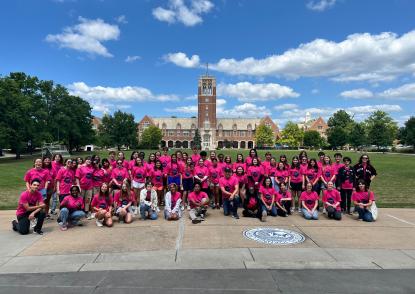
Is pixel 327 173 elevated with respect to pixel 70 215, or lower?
elevated

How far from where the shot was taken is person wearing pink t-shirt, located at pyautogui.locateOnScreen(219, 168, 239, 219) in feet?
32.0

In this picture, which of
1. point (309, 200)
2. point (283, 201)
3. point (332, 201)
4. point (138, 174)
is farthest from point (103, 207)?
point (332, 201)

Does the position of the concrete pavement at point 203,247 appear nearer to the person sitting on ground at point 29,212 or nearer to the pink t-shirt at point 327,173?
the person sitting on ground at point 29,212

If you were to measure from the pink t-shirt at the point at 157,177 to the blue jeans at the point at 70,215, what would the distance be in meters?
2.50

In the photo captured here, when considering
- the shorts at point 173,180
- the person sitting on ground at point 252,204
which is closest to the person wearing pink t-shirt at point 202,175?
the shorts at point 173,180

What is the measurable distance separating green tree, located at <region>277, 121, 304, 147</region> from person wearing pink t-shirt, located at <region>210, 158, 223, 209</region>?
93534 millimetres

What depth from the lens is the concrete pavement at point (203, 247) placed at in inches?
233

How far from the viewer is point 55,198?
10.3 meters

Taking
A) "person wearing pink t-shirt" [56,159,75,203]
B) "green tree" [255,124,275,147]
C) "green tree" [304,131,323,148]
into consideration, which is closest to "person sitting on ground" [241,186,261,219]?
"person wearing pink t-shirt" [56,159,75,203]

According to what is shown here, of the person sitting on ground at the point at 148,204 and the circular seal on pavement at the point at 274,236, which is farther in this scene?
the person sitting on ground at the point at 148,204

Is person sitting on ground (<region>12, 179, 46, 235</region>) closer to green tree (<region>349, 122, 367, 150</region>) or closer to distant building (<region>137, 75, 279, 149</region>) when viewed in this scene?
green tree (<region>349, 122, 367, 150</region>)

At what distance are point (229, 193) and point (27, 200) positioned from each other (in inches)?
205

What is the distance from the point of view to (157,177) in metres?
10.5

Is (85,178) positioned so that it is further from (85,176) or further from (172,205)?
(172,205)
